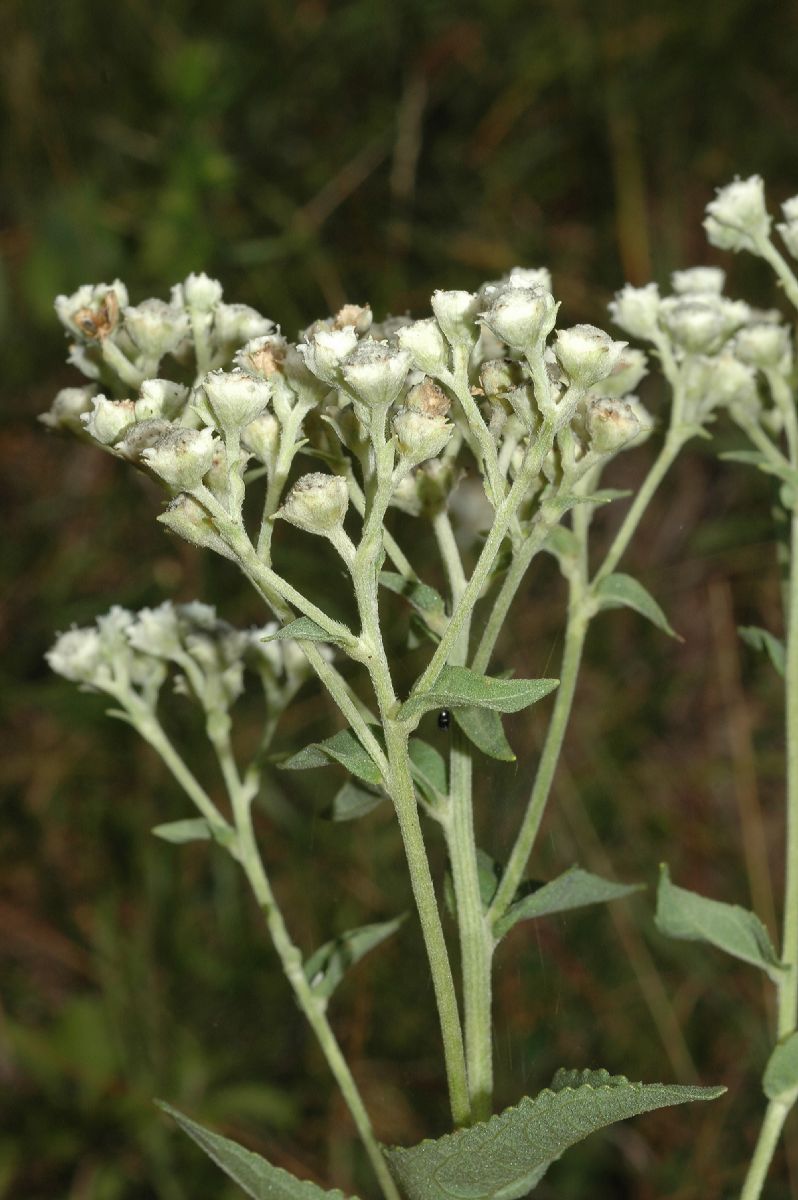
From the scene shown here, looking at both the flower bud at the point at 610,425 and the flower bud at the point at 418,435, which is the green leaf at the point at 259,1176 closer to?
the flower bud at the point at 418,435

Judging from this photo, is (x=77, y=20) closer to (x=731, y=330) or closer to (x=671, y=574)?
(x=671, y=574)

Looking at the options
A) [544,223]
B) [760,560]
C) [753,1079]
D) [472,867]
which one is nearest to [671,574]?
[760,560]

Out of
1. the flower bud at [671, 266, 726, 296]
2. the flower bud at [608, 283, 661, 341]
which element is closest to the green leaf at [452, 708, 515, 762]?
the flower bud at [608, 283, 661, 341]

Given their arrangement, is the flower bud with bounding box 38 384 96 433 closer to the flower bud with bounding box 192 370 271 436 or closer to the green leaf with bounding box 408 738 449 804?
the flower bud with bounding box 192 370 271 436

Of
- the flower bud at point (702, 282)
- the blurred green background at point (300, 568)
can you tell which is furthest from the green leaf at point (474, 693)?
the blurred green background at point (300, 568)

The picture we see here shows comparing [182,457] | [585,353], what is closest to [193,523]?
[182,457]

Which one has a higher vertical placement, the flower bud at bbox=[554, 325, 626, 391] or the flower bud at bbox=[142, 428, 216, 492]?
the flower bud at bbox=[554, 325, 626, 391]
